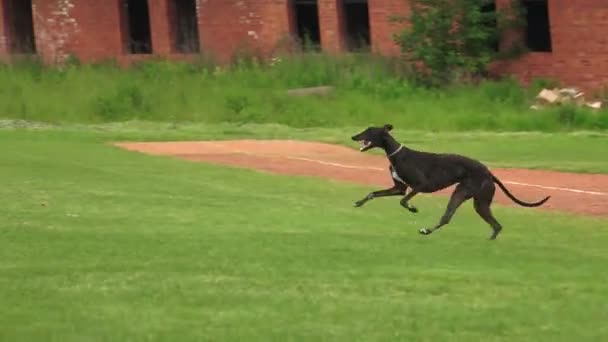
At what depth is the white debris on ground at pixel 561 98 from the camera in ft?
99.0

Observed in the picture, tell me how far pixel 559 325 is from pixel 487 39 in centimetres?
2218

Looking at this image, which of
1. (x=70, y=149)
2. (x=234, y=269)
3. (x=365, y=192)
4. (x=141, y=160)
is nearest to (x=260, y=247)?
(x=234, y=269)

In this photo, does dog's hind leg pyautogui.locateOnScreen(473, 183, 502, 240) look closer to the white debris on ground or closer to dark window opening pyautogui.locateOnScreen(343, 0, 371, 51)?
the white debris on ground

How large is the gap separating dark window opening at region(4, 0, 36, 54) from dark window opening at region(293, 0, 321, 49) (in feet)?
24.2

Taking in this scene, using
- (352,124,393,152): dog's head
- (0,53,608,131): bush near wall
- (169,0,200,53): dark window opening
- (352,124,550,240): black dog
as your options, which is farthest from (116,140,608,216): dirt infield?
(169,0,200,53): dark window opening

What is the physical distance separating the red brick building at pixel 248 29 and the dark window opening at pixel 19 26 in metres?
0.03

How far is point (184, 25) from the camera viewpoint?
1513 inches

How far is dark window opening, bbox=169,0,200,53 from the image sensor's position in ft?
125

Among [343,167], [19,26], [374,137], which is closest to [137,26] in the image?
[19,26]

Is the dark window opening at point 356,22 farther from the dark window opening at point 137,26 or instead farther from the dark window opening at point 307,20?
the dark window opening at point 137,26

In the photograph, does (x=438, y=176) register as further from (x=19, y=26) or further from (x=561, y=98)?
(x=19, y=26)

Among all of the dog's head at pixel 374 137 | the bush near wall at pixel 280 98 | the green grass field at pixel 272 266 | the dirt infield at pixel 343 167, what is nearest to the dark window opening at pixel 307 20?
the bush near wall at pixel 280 98

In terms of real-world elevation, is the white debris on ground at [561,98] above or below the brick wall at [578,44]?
below

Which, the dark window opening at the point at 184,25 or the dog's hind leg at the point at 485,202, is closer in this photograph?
the dog's hind leg at the point at 485,202
